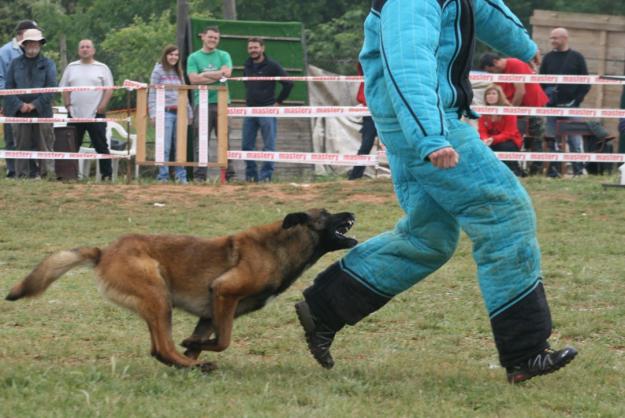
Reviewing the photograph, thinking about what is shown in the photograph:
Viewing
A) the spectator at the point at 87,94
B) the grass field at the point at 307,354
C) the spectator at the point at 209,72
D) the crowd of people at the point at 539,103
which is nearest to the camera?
the grass field at the point at 307,354

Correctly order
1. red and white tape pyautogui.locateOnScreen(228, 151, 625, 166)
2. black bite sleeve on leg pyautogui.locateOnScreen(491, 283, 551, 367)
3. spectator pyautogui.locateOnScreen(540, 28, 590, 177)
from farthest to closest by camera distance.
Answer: spectator pyautogui.locateOnScreen(540, 28, 590, 177) < red and white tape pyautogui.locateOnScreen(228, 151, 625, 166) < black bite sleeve on leg pyautogui.locateOnScreen(491, 283, 551, 367)

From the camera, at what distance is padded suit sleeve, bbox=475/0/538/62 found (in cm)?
552

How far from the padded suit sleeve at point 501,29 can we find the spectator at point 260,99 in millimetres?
9054

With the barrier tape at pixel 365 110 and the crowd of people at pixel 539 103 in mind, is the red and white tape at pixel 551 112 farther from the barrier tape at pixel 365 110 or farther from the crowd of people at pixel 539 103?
the crowd of people at pixel 539 103

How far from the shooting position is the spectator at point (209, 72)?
14742mm

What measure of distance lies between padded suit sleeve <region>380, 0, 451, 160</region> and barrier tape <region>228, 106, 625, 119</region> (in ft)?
29.7

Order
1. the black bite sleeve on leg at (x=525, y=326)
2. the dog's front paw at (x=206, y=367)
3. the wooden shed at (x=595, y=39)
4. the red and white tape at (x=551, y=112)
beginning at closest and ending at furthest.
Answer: the black bite sleeve on leg at (x=525, y=326), the dog's front paw at (x=206, y=367), the red and white tape at (x=551, y=112), the wooden shed at (x=595, y=39)

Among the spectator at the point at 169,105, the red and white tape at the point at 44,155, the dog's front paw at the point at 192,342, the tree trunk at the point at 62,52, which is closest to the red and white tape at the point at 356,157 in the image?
the spectator at the point at 169,105

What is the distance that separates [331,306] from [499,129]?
9.24 meters

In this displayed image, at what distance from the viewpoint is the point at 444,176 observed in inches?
200

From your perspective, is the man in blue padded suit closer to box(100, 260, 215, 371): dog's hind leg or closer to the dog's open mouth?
the dog's open mouth

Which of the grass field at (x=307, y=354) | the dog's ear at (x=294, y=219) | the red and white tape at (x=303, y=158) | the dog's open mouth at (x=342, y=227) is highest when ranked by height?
the dog's ear at (x=294, y=219)

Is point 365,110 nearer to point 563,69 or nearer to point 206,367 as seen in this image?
point 563,69

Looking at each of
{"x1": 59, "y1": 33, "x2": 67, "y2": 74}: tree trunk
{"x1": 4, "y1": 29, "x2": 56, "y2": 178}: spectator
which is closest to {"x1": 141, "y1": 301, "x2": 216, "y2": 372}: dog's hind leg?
{"x1": 4, "y1": 29, "x2": 56, "y2": 178}: spectator
